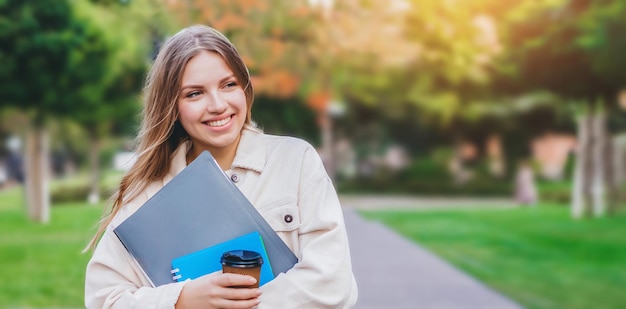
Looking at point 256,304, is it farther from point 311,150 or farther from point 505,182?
point 505,182

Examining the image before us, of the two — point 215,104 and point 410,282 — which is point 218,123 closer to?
point 215,104

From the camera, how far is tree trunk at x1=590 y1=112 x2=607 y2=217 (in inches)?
739

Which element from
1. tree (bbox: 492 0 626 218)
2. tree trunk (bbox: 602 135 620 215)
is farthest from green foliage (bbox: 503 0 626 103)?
tree trunk (bbox: 602 135 620 215)

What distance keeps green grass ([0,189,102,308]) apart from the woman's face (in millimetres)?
2816

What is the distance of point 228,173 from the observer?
71.4 inches

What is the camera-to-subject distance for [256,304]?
5.40ft

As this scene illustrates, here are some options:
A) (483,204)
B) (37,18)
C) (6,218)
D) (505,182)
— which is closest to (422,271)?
(37,18)

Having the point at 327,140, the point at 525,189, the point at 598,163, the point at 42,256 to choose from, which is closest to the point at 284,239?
the point at 42,256

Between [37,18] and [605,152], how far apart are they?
11992 millimetres

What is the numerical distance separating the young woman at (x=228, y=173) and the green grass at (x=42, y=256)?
8.98 feet

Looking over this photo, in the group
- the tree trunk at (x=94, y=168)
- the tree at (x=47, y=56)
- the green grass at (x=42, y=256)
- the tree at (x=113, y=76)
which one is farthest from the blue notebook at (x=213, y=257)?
the tree trunk at (x=94, y=168)

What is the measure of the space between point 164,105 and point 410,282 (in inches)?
284

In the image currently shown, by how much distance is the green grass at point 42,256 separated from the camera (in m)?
8.32

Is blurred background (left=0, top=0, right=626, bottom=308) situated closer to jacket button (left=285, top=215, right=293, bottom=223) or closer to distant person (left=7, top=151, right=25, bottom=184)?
distant person (left=7, top=151, right=25, bottom=184)
